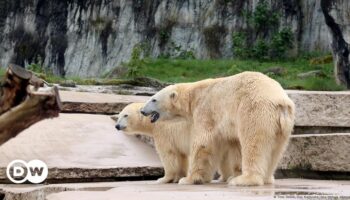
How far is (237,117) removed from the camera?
6.96 m

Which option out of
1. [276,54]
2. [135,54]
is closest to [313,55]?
[276,54]

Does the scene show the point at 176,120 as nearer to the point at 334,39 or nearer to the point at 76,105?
the point at 76,105

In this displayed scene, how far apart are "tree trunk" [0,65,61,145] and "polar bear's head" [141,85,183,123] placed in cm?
355

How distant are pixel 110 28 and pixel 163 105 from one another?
83.8 ft

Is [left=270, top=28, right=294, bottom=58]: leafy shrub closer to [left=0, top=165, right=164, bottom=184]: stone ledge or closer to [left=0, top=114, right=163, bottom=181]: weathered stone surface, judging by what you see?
[left=0, top=114, right=163, bottom=181]: weathered stone surface

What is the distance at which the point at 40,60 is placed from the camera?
105ft

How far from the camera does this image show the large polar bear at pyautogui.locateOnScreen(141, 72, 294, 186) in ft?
22.0

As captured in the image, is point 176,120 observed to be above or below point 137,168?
above

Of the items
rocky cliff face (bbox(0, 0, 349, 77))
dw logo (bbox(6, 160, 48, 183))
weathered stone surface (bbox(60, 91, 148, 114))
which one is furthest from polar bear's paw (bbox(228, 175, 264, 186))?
rocky cliff face (bbox(0, 0, 349, 77))

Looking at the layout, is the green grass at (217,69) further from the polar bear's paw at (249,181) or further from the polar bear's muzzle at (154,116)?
the polar bear's paw at (249,181)

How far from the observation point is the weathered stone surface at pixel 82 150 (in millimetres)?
8359

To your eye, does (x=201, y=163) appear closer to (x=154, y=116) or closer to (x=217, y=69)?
(x=154, y=116)

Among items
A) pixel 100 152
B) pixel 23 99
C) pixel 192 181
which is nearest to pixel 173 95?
pixel 192 181

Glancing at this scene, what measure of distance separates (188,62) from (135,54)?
4744mm
